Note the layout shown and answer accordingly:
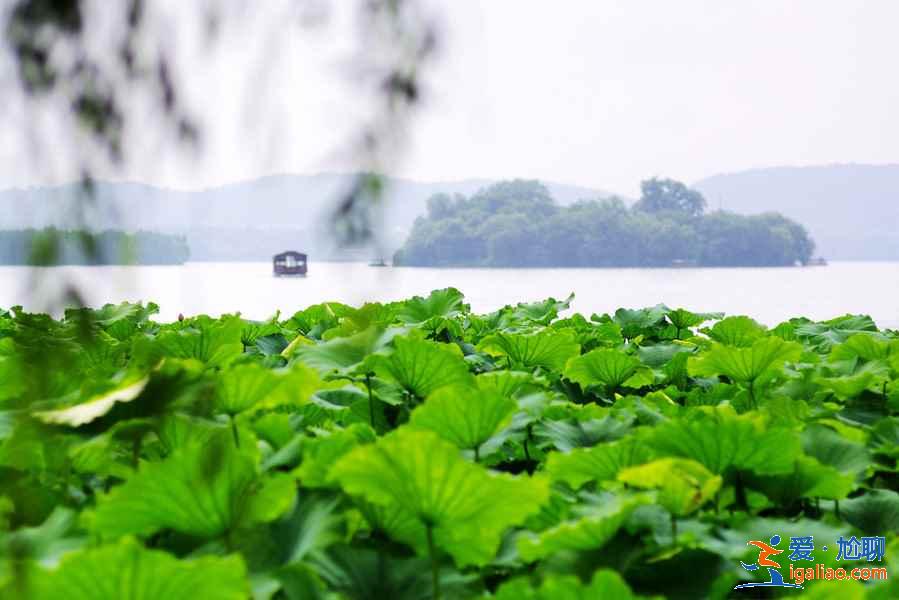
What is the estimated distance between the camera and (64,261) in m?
0.56

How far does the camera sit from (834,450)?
2.76 ft

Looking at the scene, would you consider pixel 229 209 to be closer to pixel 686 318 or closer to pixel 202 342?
pixel 202 342

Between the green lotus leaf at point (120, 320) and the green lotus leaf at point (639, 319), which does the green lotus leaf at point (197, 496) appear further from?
the green lotus leaf at point (639, 319)

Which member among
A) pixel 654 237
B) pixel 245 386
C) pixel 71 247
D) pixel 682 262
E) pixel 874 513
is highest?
pixel 654 237

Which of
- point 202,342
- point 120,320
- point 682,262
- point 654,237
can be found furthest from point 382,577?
point 682,262

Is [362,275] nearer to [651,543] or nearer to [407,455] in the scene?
[407,455]

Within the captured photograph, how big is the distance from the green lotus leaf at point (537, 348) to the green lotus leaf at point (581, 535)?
28.8 inches

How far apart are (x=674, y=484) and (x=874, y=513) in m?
0.29

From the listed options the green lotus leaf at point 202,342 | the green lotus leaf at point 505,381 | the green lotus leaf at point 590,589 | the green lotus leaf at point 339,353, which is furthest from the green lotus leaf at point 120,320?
the green lotus leaf at point 590,589

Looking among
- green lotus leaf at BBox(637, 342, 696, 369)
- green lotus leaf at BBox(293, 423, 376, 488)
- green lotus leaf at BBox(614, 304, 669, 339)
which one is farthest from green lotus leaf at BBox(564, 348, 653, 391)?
green lotus leaf at BBox(614, 304, 669, 339)

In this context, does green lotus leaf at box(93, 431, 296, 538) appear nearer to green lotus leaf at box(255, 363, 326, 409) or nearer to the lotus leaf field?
the lotus leaf field

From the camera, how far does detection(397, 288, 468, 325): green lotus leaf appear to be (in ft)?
6.34

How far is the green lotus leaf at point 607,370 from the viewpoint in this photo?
1.29m

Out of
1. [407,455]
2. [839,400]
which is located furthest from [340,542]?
[839,400]
